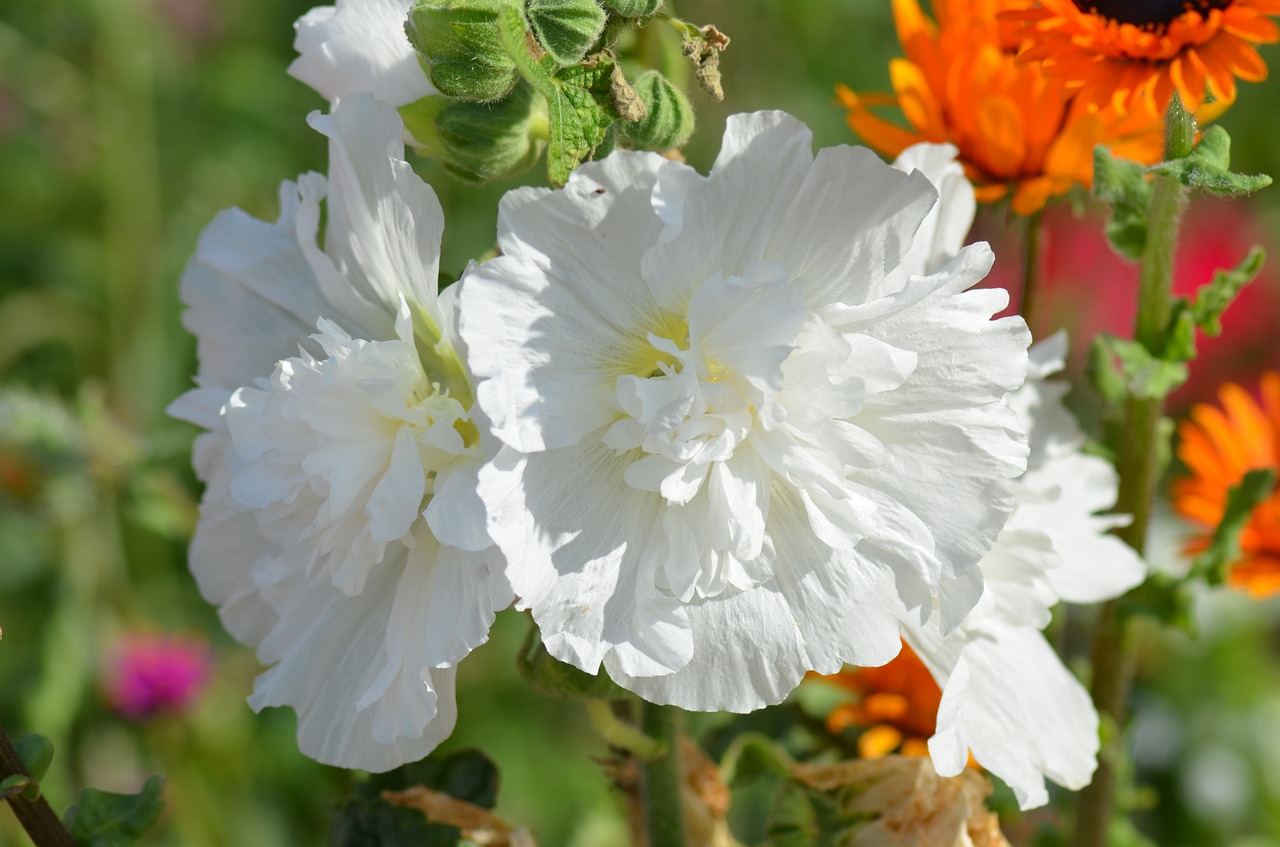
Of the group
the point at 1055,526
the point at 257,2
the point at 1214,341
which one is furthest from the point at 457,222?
the point at 1055,526

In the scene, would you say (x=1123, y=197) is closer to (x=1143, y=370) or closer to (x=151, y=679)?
(x=1143, y=370)

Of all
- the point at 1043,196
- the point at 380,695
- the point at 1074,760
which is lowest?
the point at 1074,760

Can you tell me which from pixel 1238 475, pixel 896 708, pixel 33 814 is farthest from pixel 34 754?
pixel 1238 475

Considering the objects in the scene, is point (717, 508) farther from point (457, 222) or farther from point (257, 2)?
point (257, 2)

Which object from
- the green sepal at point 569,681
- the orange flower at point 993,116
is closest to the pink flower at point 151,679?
the green sepal at point 569,681

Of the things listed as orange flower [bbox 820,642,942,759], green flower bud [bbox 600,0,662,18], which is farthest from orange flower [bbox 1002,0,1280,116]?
orange flower [bbox 820,642,942,759]

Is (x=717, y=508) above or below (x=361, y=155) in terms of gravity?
below

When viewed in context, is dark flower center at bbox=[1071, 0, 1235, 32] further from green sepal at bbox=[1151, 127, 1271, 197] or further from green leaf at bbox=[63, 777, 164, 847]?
green leaf at bbox=[63, 777, 164, 847]
